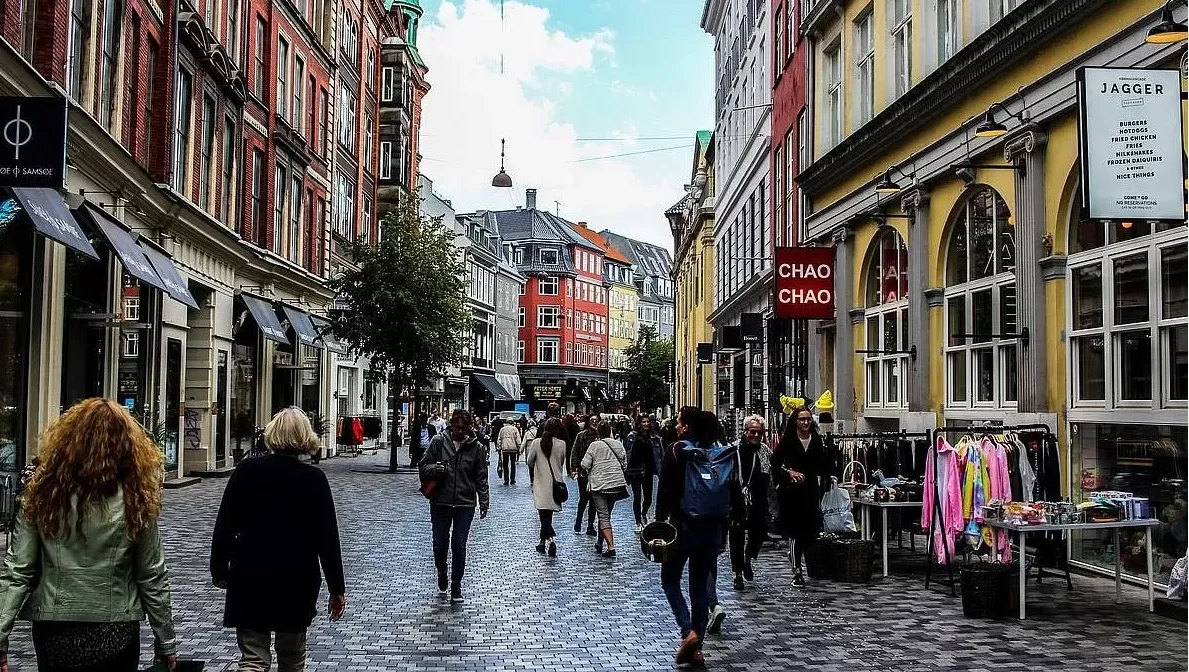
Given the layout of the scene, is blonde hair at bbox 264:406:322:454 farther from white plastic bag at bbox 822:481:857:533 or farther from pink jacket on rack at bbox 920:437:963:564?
white plastic bag at bbox 822:481:857:533

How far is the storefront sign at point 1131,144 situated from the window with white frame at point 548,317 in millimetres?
103136

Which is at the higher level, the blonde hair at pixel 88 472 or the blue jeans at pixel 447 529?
the blonde hair at pixel 88 472

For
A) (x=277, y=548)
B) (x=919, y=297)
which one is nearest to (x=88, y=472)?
(x=277, y=548)

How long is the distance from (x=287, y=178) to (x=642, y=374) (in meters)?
67.4

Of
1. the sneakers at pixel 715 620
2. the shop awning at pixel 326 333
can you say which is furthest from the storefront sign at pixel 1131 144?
the shop awning at pixel 326 333

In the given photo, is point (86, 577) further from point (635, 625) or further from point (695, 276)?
point (695, 276)

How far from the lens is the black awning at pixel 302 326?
110 feet

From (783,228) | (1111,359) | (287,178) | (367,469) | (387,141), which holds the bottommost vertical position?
(367,469)

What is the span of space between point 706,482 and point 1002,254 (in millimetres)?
8006

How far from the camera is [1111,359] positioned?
40.6 feet

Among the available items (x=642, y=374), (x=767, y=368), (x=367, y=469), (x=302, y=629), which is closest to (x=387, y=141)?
(x=367, y=469)

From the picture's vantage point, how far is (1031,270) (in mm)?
13766

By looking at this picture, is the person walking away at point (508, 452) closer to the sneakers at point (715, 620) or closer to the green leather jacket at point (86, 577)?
the sneakers at point (715, 620)

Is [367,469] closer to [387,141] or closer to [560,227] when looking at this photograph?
[387,141]
